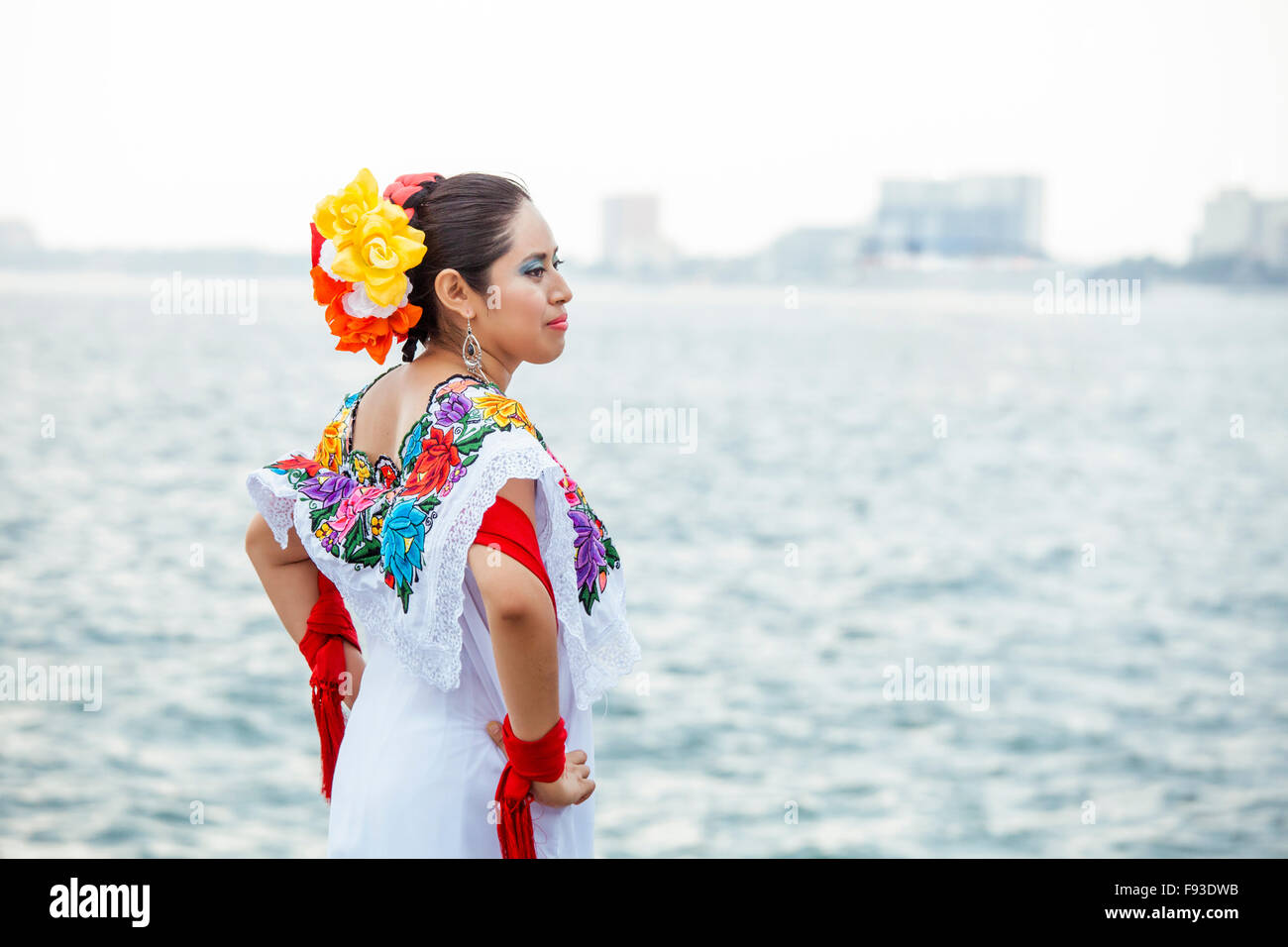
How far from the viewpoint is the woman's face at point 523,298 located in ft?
6.34

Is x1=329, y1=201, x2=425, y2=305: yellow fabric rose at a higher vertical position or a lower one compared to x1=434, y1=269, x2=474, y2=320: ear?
higher

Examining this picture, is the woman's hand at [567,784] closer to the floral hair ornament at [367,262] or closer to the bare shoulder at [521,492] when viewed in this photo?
the bare shoulder at [521,492]

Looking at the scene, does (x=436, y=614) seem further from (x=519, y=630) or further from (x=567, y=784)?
(x=567, y=784)

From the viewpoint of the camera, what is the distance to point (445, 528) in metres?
1.79

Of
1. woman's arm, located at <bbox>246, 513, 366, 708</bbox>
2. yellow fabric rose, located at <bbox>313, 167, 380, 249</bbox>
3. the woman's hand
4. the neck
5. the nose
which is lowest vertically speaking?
the woman's hand

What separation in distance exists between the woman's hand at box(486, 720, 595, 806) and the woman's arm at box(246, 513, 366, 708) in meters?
0.36

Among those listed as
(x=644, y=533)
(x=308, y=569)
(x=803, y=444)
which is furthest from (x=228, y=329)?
(x=308, y=569)

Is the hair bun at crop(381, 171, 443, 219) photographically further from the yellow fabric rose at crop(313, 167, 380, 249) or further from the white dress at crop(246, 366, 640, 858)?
the white dress at crop(246, 366, 640, 858)

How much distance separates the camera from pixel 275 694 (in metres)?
15.3

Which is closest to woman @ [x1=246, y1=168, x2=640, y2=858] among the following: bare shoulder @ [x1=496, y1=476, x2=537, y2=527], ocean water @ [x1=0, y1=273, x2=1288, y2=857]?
bare shoulder @ [x1=496, y1=476, x2=537, y2=527]

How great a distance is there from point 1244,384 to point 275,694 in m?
38.4

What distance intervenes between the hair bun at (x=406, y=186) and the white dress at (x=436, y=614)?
307mm

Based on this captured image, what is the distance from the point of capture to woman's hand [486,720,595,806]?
1.89m

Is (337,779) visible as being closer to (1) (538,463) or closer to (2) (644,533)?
(1) (538,463)
